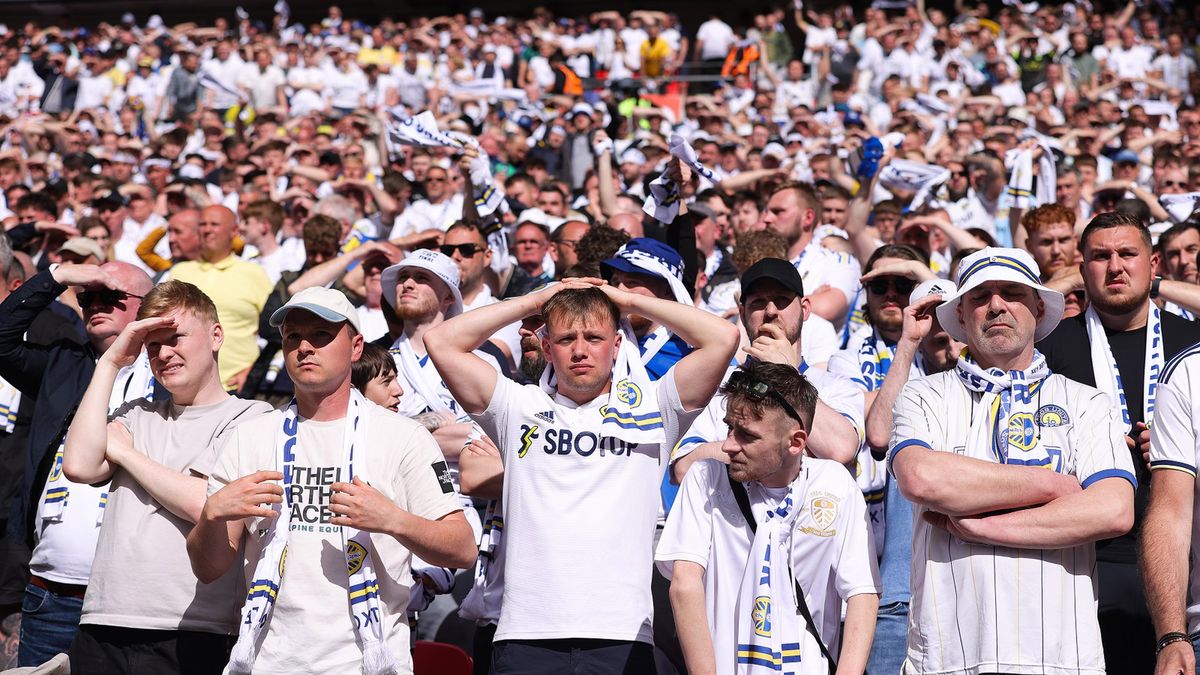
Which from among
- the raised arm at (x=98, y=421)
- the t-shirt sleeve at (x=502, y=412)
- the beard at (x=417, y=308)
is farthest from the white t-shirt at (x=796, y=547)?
the beard at (x=417, y=308)

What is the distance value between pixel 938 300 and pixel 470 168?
→ 4.21 meters

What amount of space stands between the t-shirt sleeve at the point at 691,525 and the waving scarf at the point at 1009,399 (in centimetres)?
92

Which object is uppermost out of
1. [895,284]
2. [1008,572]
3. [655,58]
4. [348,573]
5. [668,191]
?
[655,58]

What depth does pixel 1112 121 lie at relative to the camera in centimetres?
1519

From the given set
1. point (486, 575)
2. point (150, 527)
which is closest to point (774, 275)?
point (486, 575)

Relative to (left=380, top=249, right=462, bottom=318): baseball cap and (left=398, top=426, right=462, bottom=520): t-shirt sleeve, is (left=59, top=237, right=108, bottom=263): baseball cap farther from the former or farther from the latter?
(left=398, top=426, right=462, bottom=520): t-shirt sleeve

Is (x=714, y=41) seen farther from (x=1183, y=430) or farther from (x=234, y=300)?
(x=1183, y=430)

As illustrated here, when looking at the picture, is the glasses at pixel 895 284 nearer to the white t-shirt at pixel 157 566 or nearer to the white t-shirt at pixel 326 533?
the white t-shirt at pixel 326 533

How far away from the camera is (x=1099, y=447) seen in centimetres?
418

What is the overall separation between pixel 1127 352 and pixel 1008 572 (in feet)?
5.21

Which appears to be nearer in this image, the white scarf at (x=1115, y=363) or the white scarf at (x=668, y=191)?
the white scarf at (x=1115, y=363)

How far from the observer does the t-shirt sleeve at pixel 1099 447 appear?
4.14 meters

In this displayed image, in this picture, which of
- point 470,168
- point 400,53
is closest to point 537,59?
point 400,53

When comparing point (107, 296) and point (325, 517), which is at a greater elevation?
point (107, 296)
